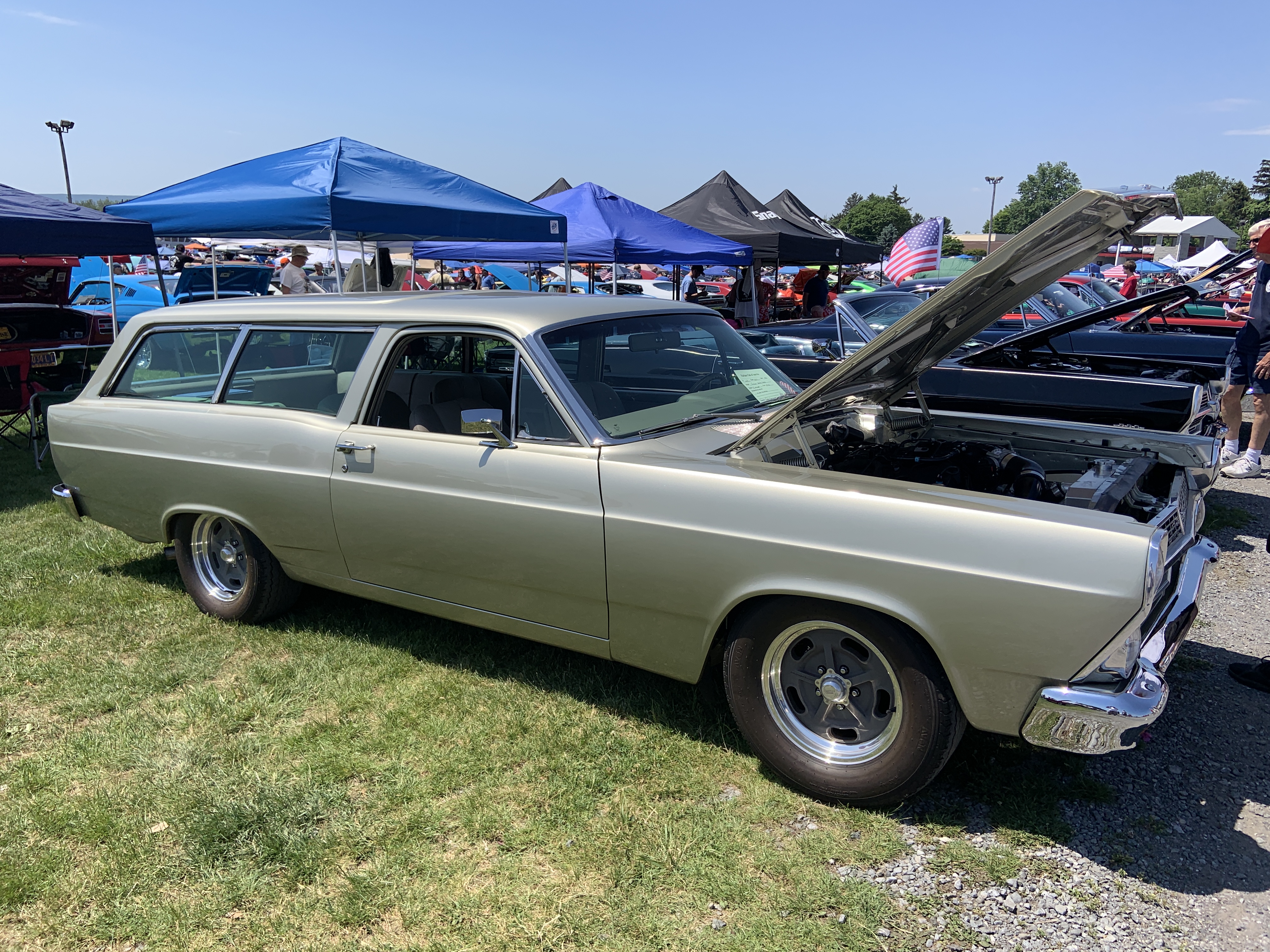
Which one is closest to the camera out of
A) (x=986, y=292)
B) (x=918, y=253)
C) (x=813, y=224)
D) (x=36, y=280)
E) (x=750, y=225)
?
(x=986, y=292)

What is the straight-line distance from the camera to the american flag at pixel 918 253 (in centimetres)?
1450

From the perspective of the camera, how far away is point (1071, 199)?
2.50 m

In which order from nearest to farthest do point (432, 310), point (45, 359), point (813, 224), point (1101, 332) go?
point (432, 310)
point (45, 359)
point (1101, 332)
point (813, 224)

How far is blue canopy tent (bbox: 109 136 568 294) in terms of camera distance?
7.62 metres

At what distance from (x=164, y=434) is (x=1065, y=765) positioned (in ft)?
13.3

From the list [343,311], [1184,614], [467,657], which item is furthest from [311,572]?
[1184,614]

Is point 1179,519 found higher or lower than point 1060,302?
lower

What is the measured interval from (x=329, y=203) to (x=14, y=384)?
3.58 m

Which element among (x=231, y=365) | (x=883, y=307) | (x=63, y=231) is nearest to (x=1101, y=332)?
(x=883, y=307)

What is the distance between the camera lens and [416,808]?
9.24 feet

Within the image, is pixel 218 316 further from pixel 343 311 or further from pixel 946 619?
pixel 946 619

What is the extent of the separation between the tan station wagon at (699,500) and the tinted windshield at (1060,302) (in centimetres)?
577

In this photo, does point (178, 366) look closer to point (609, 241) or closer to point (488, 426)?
point (488, 426)

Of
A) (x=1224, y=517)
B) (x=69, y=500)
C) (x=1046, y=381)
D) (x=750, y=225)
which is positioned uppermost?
(x=750, y=225)
